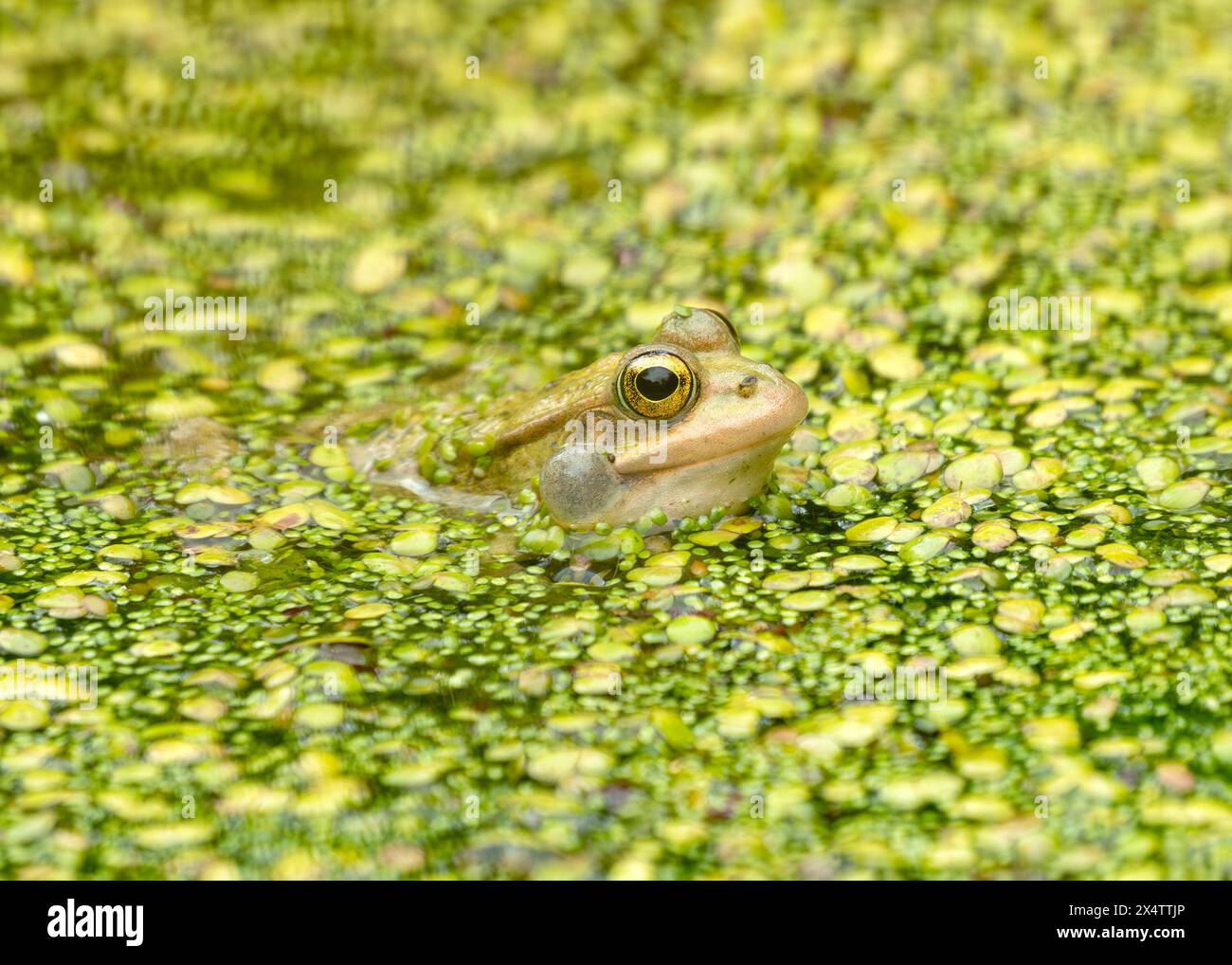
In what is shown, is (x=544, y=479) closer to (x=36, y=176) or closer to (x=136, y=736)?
(x=136, y=736)

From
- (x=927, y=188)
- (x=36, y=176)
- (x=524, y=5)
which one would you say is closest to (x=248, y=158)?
(x=36, y=176)

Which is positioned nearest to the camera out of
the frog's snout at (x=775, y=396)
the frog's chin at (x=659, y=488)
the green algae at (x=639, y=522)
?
the green algae at (x=639, y=522)

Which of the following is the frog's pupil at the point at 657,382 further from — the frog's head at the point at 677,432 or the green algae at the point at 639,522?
the green algae at the point at 639,522

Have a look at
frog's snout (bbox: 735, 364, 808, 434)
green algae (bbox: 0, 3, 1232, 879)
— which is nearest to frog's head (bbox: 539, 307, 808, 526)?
frog's snout (bbox: 735, 364, 808, 434)

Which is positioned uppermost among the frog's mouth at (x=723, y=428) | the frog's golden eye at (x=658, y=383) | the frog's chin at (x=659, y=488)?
the frog's golden eye at (x=658, y=383)

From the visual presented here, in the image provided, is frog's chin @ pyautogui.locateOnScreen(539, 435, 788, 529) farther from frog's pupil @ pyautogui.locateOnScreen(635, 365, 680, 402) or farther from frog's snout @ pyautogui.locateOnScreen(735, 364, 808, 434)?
frog's pupil @ pyautogui.locateOnScreen(635, 365, 680, 402)

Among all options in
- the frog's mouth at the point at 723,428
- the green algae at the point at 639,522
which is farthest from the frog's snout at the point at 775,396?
the green algae at the point at 639,522

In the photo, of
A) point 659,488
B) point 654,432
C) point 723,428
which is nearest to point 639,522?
point 659,488
